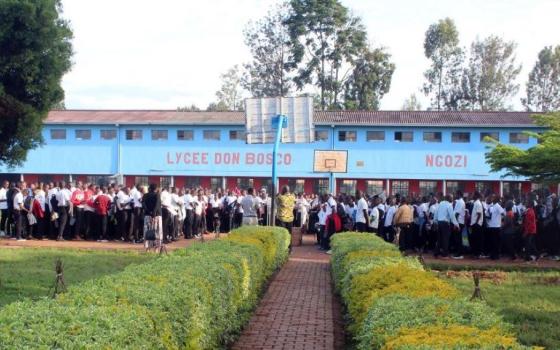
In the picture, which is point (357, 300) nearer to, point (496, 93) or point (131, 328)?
point (131, 328)

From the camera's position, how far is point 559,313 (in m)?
10.9

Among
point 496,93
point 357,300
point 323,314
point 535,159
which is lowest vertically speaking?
point 323,314

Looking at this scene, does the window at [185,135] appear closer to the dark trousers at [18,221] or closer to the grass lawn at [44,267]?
the dark trousers at [18,221]

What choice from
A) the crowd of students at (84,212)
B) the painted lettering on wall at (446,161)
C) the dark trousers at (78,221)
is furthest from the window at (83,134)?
the dark trousers at (78,221)

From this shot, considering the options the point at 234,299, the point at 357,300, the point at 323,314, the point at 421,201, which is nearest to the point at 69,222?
the point at 421,201

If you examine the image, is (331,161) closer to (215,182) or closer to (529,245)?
(529,245)

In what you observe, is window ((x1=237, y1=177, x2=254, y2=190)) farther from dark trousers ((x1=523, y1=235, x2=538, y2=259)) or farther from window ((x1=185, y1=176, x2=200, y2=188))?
dark trousers ((x1=523, y1=235, x2=538, y2=259))

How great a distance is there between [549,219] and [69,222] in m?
14.1

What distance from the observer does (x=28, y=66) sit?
22.0 metres

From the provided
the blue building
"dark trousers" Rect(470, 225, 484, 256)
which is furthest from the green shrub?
the blue building

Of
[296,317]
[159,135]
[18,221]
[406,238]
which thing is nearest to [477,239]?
[406,238]

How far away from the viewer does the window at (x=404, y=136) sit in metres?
42.6

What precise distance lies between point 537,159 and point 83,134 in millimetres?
33448

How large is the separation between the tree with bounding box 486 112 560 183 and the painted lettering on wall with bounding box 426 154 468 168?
24585mm
